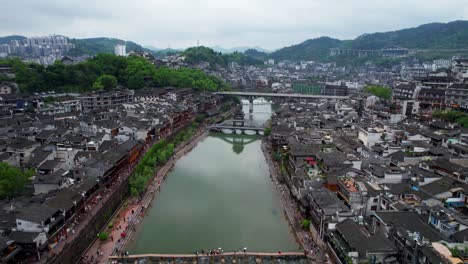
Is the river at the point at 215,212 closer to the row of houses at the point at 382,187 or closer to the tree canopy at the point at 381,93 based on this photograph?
the row of houses at the point at 382,187

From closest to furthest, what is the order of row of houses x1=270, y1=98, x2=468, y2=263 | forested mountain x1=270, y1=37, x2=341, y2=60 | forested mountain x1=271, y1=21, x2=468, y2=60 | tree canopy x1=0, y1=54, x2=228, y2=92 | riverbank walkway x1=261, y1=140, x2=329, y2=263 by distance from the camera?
row of houses x1=270, y1=98, x2=468, y2=263 → riverbank walkway x1=261, y1=140, x2=329, y2=263 → tree canopy x1=0, y1=54, x2=228, y2=92 → forested mountain x1=271, y1=21, x2=468, y2=60 → forested mountain x1=270, y1=37, x2=341, y2=60

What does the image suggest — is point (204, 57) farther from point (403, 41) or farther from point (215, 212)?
point (215, 212)

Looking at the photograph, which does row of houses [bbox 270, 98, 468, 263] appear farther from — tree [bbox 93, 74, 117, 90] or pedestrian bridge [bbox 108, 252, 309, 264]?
tree [bbox 93, 74, 117, 90]

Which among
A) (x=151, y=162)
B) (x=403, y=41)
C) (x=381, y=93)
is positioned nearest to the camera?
(x=151, y=162)

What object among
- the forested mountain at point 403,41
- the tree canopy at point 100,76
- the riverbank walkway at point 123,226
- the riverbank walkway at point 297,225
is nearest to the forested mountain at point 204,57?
the tree canopy at point 100,76

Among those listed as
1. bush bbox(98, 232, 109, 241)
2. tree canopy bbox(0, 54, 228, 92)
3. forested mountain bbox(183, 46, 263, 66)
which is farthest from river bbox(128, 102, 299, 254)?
forested mountain bbox(183, 46, 263, 66)

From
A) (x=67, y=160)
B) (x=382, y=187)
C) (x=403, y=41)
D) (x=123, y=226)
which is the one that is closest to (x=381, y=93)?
(x=382, y=187)
